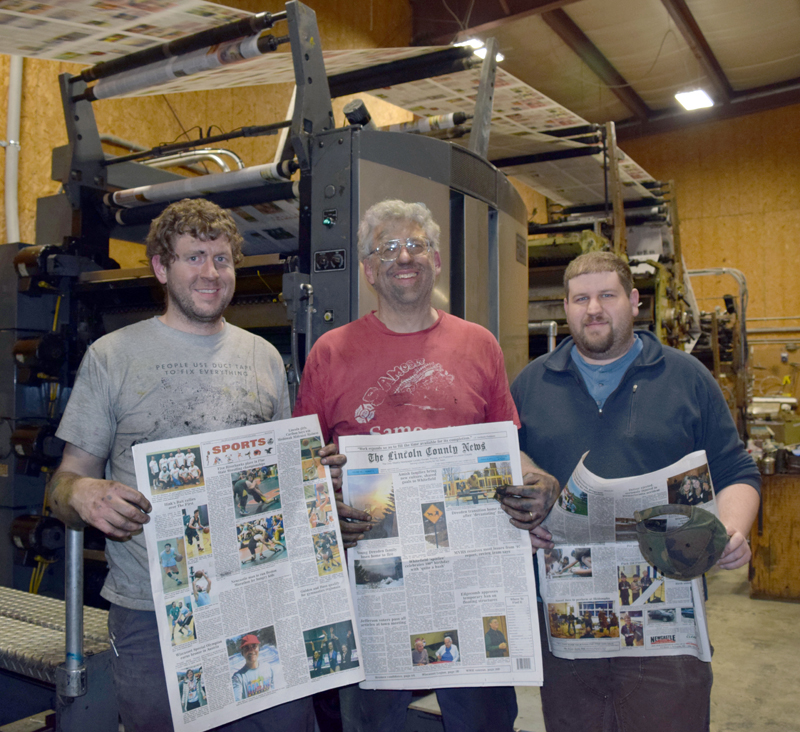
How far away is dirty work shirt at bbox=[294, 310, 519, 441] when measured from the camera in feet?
4.87

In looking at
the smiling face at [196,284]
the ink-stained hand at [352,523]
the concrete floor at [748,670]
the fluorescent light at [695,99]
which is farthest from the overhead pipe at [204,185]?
the fluorescent light at [695,99]

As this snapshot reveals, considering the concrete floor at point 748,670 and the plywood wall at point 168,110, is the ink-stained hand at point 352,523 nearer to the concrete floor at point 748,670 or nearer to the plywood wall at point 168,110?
the concrete floor at point 748,670

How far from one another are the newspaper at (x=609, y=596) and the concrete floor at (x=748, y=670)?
94cm

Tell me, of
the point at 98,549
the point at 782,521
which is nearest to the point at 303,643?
the point at 98,549

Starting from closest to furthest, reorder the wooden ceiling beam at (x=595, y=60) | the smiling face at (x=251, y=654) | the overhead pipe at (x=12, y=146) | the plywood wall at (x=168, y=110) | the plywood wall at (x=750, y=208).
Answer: the smiling face at (x=251, y=654) < the overhead pipe at (x=12, y=146) < the plywood wall at (x=168, y=110) < the wooden ceiling beam at (x=595, y=60) < the plywood wall at (x=750, y=208)

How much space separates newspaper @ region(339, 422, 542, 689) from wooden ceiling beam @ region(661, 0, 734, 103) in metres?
7.48

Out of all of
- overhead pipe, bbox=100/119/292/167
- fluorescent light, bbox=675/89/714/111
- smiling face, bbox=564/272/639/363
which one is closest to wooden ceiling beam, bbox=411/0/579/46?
fluorescent light, bbox=675/89/714/111

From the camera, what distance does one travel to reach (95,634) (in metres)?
1.83

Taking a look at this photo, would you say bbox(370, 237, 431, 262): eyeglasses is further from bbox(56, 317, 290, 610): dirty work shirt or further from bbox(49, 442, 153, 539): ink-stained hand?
bbox(49, 442, 153, 539): ink-stained hand

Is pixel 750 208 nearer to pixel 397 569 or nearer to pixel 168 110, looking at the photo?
pixel 168 110

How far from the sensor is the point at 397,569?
1369 mm

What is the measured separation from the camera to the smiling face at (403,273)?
1510 millimetres

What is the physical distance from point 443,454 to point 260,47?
168 centimetres

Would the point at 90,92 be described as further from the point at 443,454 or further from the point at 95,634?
the point at 443,454
